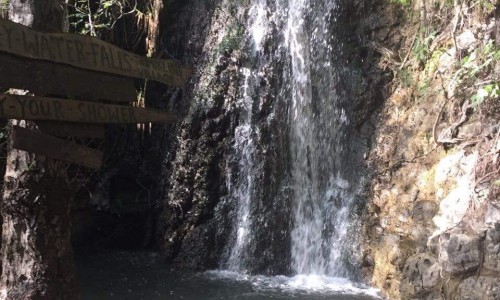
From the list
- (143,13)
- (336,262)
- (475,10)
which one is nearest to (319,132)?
(336,262)

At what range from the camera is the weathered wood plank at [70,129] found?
7.41ft

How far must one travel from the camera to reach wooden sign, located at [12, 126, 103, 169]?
2.21 meters

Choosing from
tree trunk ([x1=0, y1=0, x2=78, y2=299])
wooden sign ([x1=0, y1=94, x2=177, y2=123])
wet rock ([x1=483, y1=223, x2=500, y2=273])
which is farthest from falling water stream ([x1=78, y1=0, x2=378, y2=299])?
wooden sign ([x1=0, y1=94, x2=177, y2=123])

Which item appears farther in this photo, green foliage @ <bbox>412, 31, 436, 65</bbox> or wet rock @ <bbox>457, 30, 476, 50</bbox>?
green foliage @ <bbox>412, 31, 436, 65</bbox>

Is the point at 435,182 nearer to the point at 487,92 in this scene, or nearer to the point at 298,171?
the point at 487,92

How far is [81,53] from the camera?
2299mm

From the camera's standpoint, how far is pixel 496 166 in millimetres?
4234

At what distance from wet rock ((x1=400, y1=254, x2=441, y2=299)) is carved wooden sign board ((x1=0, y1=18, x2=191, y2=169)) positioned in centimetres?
300

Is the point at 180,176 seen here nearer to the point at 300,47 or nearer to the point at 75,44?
the point at 300,47

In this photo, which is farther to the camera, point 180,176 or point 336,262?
point 180,176

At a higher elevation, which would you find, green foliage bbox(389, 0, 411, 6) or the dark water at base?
green foliage bbox(389, 0, 411, 6)

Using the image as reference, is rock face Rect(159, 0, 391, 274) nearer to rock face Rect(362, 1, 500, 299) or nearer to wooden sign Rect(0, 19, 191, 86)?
rock face Rect(362, 1, 500, 299)

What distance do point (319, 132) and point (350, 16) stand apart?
5.11ft

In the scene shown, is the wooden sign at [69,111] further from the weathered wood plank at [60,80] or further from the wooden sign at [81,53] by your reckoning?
the wooden sign at [81,53]
